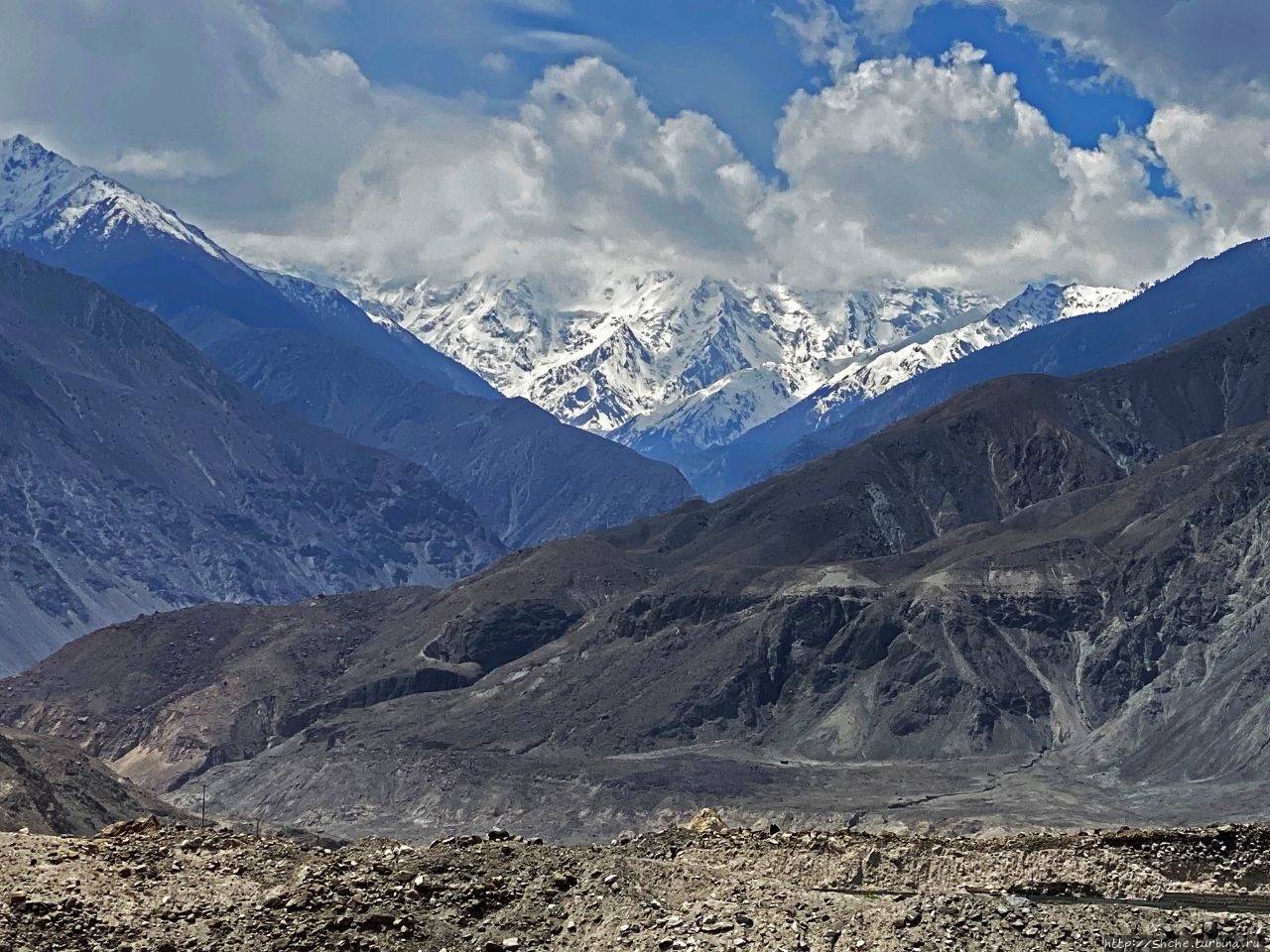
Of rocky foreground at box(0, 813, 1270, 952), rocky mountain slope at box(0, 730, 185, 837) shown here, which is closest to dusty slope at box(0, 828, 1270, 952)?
rocky foreground at box(0, 813, 1270, 952)

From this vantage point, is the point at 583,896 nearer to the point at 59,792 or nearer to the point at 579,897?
the point at 579,897

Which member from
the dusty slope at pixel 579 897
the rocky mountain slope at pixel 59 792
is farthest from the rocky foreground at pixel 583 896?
the rocky mountain slope at pixel 59 792

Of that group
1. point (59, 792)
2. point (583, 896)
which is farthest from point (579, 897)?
point (59, 792)

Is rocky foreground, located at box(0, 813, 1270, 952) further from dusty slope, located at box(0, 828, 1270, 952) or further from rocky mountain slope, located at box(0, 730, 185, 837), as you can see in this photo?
rocky mountain slope, located at box(0, 730, 185, 837)

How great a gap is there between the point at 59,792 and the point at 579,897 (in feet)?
349

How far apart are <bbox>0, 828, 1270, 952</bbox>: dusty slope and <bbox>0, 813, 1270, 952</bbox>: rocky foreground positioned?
0.04 m

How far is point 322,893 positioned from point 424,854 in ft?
10.4

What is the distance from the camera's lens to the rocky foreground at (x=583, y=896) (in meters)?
27.2

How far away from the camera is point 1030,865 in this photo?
3556cm

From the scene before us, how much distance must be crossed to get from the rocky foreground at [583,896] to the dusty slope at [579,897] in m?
0.04

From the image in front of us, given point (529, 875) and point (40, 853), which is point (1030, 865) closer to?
point (529, 875)

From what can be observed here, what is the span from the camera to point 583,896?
97.1 feet

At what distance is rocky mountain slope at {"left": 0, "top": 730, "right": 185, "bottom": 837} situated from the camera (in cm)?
10143

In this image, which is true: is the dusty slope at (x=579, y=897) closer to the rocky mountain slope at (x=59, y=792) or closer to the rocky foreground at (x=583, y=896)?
the rocky foreground at (x=583, y=896)
